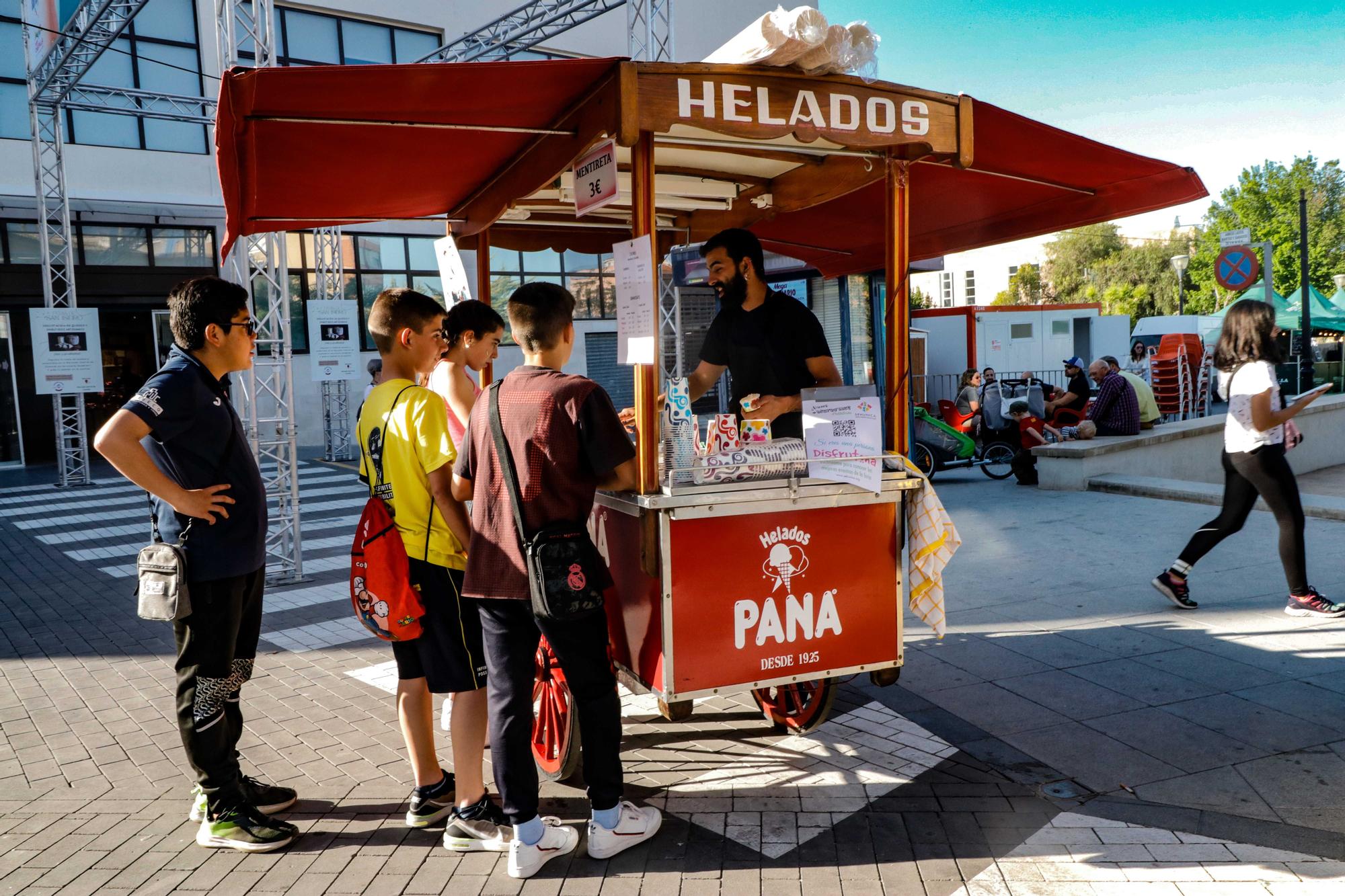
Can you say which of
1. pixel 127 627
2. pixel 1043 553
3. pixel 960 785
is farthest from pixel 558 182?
pixel 1043 553

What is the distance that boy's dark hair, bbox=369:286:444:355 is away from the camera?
3.31 m

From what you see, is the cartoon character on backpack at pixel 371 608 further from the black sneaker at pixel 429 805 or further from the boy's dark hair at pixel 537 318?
the boy's dark hair at pixel 537 318

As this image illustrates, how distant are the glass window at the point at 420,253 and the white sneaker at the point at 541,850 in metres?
18.2

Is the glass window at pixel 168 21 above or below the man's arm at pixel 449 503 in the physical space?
above

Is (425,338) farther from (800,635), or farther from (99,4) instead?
(99,4)

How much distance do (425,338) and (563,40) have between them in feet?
61.0

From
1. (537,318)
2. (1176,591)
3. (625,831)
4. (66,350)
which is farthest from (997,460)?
(66,350)

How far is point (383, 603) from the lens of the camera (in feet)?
10.1

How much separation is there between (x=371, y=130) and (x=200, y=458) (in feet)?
4.42

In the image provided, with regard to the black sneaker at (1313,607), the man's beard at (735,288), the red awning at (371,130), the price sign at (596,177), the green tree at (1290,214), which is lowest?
the black sneaker at (1313,607)

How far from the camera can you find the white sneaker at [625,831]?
9.96 ft

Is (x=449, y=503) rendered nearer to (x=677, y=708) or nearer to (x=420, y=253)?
(x=677, y=708)

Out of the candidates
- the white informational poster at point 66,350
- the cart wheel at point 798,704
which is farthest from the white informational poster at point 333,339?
the cart wheel at point 798,704

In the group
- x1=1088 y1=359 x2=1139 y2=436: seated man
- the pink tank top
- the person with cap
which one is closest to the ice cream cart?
the pink tank top
